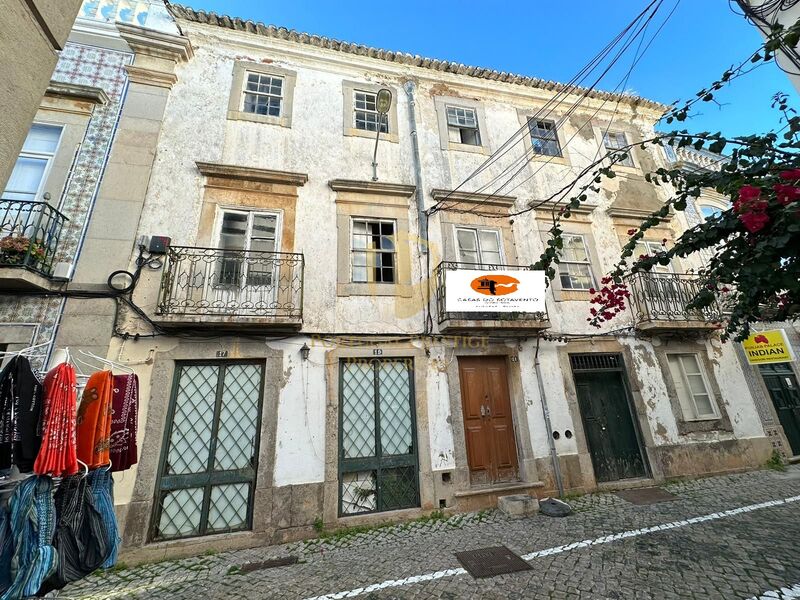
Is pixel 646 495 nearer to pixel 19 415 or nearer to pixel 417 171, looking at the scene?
pixel 417 171

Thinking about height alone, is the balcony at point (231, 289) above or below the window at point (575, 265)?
below

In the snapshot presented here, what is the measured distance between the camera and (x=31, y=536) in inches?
107

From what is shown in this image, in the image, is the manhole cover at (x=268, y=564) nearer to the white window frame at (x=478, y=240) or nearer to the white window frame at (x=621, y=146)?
the white window frame at (x=478, y=240)

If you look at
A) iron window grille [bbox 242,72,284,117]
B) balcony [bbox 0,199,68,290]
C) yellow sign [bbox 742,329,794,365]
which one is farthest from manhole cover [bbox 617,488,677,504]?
iron window grille [bbox 242,72,284,117]

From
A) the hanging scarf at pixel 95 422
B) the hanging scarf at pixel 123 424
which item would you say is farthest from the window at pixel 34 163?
the hanging scarf at pixel 95 422

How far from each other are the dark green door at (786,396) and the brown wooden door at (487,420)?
7127mm

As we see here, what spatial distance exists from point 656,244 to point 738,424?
461cm

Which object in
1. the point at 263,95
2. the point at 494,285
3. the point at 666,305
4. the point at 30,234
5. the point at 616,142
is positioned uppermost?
the point at 616,142

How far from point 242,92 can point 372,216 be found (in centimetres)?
406

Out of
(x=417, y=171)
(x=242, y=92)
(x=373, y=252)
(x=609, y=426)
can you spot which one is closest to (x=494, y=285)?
(x=373, y=252)

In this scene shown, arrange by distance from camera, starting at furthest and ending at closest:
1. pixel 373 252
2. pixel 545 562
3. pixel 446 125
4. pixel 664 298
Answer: pixel 446 125 → pixel 664 298 → pixel 373 252 → pixel 545 562

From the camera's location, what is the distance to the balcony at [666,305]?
26.1ft

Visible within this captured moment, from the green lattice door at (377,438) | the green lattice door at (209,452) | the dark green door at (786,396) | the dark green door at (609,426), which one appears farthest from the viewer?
the dark green door at (786,396)

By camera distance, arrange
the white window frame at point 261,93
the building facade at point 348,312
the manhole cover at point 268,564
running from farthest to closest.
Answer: the white window frame at point 261,93
the building facade at point 348,312
the manhole cover at point 268,564
